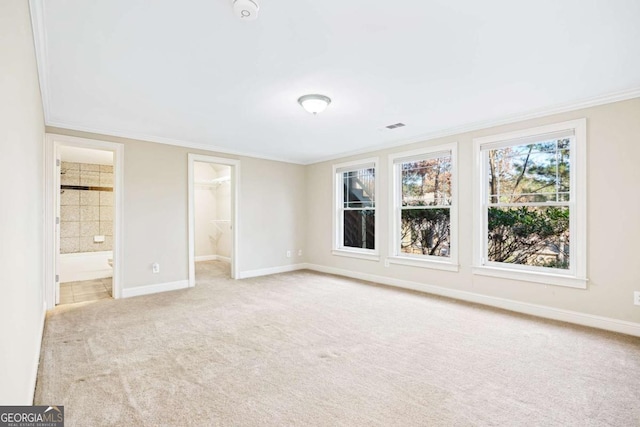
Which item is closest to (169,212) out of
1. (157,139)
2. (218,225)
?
(157,139)

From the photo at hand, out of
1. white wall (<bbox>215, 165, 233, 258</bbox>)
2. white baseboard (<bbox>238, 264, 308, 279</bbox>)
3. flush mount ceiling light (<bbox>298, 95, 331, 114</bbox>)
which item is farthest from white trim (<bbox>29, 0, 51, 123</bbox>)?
white wall (<bbox>215, 165, 233, 258</bbox>)

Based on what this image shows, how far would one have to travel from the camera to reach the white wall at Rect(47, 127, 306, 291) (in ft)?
15.4

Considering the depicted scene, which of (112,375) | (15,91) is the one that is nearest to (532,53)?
(15,91)

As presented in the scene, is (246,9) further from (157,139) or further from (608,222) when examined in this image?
(608,222)

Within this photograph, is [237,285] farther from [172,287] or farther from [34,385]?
[34,385]

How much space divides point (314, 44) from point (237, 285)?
160 inches

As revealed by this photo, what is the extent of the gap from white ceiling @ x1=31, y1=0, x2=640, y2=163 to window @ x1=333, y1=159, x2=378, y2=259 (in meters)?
1.87

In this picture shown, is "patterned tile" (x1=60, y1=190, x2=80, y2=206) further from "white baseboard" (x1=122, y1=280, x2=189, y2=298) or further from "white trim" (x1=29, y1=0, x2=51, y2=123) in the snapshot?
"white trim" (x1=29, y1=0, x2=51, y2=123)

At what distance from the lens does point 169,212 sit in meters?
5.05

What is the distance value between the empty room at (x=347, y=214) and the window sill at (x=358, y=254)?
45mm

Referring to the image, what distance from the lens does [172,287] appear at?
506cm

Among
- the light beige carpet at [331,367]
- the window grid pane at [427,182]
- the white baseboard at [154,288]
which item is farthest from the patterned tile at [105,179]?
the window grid pane at [427,182]

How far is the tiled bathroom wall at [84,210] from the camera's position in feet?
21.8

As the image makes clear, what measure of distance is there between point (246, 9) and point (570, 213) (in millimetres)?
3858
